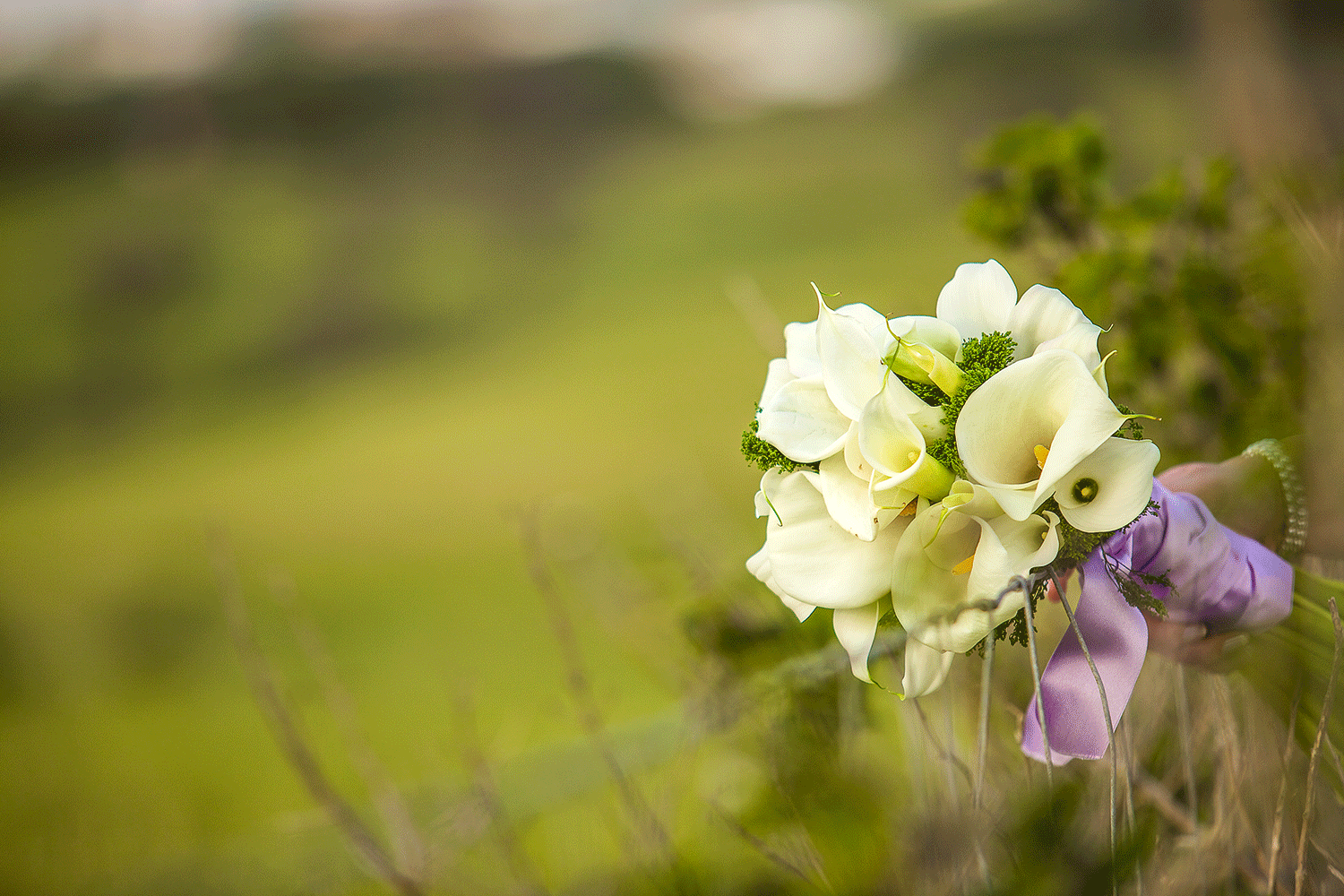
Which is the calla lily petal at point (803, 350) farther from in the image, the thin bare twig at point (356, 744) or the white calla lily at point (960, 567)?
the thin bare twig at point (356, 744)

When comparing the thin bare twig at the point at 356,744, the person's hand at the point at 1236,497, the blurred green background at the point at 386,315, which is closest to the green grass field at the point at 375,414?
the blurred green background at the point at 386,315

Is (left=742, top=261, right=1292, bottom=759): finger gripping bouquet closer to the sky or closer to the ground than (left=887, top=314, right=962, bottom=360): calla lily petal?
closer to the ground

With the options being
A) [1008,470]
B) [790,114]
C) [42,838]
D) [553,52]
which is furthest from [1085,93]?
[42,838]

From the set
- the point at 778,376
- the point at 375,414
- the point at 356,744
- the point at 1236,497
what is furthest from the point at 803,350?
the point at 375,414

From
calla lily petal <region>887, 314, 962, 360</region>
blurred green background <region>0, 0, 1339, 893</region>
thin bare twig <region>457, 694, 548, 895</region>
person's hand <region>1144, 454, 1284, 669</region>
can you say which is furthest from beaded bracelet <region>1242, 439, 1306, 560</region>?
blurred green background <region>0, 0, 1339, 893</region>

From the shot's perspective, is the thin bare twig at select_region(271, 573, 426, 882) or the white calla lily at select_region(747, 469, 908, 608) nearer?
the white calla lily at select_region(747, 469, 908, 608)

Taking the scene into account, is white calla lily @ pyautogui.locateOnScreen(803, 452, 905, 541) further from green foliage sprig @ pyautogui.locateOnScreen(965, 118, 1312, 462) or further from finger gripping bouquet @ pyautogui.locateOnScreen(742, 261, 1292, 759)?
green foliage sprig @ pyautogui.locateOnScreen(965, 118, 1312, 462)

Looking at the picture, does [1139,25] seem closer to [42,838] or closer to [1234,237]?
[1234,237]
